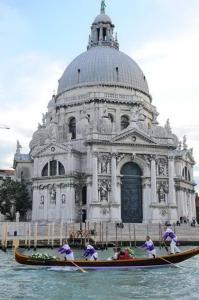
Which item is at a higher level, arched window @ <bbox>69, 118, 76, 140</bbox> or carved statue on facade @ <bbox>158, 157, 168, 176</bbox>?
arched window @ <bbox>69, 118, 76, 140</bbox>

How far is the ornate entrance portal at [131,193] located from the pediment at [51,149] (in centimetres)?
673

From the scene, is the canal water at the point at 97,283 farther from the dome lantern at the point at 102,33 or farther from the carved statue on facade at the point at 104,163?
the dome lantern at the point at 102,33

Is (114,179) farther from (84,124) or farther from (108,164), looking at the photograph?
(84,124)

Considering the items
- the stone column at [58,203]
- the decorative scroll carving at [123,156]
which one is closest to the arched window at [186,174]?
the decorative scroll carving at [123,156]

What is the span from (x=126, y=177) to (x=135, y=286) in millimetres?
33667

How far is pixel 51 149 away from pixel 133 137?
9.17 m

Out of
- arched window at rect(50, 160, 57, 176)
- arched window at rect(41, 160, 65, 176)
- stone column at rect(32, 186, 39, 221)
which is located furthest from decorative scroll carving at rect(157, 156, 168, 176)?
stone column at rect(32, 186, 39, 221)

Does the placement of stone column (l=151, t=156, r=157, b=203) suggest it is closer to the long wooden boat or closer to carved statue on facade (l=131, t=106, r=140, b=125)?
carved statue on facade (l=131, t=106, r=140, b=125)

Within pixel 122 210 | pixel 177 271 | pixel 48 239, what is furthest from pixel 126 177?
pixel 177 271

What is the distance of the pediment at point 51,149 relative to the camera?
51097 millimetres

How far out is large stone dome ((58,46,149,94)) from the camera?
59688mm

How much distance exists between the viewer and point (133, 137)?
51000 millimetres

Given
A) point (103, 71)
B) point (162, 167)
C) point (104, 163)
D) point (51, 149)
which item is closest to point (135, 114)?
point (162, 167)

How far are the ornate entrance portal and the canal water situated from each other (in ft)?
89.1
